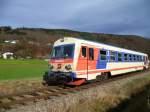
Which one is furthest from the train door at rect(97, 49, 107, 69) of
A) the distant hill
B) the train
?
the distant hill

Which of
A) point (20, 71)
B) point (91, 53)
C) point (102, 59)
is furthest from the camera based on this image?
point (20, 71)

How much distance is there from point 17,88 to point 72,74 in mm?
3348

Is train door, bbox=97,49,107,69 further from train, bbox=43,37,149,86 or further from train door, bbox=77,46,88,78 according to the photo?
train door, bbox=77,46,88,78

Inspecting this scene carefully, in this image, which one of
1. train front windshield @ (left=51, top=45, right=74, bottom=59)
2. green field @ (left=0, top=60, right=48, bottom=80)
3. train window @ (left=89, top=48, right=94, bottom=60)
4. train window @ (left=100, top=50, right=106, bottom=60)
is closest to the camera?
train front windshield @ (left=51, top=45, right=74, bottom=59)

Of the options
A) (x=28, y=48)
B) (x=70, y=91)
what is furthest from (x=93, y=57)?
Answer: (x=28, y=48)

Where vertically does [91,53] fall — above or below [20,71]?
above

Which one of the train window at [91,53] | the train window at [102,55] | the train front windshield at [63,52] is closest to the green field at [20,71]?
the train front windshield at [63,52]

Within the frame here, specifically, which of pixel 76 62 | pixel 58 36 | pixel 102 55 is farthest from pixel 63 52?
pixel 58 36

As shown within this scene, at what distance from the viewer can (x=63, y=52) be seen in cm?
1542

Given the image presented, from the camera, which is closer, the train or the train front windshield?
the train

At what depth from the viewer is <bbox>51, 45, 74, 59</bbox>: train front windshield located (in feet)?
48.8

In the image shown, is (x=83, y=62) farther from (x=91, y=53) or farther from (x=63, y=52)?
(x=63, y=52)

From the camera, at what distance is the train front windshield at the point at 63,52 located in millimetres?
14872

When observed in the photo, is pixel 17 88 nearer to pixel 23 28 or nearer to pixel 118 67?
pixel 118 67
